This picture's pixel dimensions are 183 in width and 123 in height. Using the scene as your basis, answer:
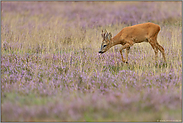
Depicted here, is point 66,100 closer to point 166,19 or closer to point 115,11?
point 166,19

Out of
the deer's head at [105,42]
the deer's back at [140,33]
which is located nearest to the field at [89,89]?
the deer's head at [105,42]

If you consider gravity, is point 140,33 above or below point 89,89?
above

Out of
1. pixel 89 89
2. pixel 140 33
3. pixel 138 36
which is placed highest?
pixel 140 33

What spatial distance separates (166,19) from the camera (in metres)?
16.2

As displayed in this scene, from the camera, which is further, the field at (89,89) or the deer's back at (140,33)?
the deer's back at (140,33)

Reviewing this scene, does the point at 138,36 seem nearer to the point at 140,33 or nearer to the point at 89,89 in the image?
the point at 140,33

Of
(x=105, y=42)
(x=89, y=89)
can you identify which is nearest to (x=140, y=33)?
(x=105, y=42)

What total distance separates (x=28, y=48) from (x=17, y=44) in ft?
1.74

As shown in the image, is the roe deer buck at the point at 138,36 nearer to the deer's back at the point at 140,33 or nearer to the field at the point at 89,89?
the deer's back at the point at 140,33

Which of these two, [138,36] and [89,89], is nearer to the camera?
[89,89]

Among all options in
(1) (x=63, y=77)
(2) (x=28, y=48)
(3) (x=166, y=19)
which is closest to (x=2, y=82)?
(1) (x=63, y=77)

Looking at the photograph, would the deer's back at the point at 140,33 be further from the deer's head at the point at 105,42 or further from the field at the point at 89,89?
the field at the point at 89,89

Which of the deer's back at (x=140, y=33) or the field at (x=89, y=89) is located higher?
the deer's back at (x=140, y=33)

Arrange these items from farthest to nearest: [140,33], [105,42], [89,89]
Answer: [105,42], [140,33], [89,89]
